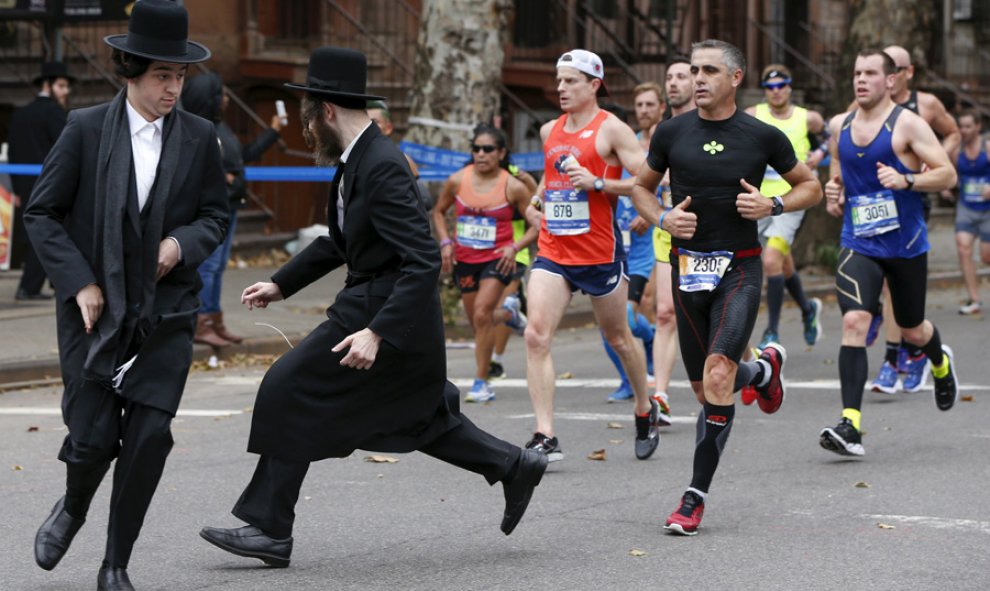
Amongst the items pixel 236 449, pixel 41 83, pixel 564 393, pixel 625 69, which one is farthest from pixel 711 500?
pixel 625 69

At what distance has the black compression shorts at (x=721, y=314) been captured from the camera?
731 centimetres

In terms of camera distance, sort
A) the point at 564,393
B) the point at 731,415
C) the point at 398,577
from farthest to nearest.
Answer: the point at 564,393 → the point at 731,415 → the point at 398,577

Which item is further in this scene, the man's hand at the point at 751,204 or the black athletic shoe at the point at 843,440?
the black athletic shoe at the point at 843,440

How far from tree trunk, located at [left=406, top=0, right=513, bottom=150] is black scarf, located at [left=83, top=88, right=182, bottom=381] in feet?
35.2

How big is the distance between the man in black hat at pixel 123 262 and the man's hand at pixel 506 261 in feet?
17.0

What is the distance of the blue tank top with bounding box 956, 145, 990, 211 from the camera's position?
1628cm

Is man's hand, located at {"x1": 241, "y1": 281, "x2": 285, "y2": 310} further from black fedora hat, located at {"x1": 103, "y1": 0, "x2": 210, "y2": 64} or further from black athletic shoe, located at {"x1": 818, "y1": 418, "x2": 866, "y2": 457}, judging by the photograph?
black athletic shoe, located at {"x1": 818, "y1": 418, "x2": 866, "y2": 457}

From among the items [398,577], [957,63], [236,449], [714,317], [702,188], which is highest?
[702,188]

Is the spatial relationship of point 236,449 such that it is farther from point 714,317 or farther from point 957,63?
point 957,63

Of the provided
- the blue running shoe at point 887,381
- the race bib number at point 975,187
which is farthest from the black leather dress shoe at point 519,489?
the race bib number at point 975,187

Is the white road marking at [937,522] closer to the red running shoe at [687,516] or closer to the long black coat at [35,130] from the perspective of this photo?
the red running shoe at [687,516]

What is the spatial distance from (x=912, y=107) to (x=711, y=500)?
4.95m

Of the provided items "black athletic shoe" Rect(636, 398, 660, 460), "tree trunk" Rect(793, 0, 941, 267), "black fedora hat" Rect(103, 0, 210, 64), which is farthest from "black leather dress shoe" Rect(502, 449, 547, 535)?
"tree trunk" Rect(793, 0, 941, 267)

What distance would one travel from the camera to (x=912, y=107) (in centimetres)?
1173
